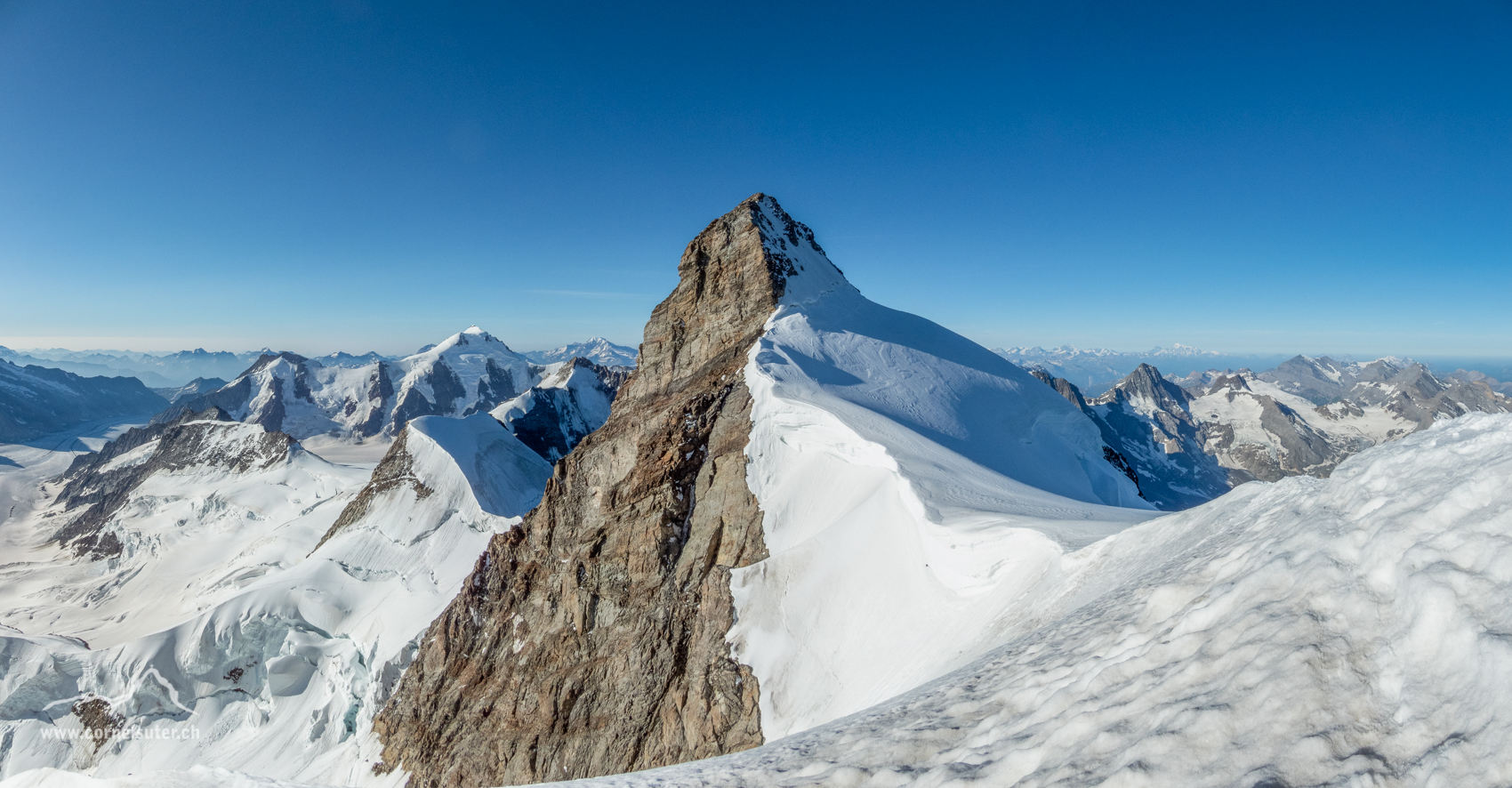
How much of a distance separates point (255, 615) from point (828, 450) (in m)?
43.1

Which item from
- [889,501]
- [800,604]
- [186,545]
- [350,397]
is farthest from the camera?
[350,397]

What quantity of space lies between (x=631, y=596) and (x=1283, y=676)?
21.4 m

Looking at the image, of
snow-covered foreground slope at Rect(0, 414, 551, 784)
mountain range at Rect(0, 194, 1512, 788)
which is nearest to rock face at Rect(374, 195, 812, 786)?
mountain range at Rect(0, 194, 1512, 788)

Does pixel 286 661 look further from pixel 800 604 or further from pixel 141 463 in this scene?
pixel 141 463

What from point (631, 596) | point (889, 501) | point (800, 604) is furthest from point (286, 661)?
point (889, 501)

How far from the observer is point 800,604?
17156mm

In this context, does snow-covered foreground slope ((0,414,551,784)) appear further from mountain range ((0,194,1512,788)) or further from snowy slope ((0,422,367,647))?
snowy slope ((0,422,367,647))

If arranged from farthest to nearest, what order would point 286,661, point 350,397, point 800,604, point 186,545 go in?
1. point 350,397
2. point 186,545
3. point 286,661
4. point 800,604

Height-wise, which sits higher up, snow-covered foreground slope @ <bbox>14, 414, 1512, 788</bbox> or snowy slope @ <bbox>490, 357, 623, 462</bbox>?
snow-covered foreground slope @ <bbox>14, 414, 1512, 788</bbox>

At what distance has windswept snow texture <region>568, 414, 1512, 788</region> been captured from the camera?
9.30 ft

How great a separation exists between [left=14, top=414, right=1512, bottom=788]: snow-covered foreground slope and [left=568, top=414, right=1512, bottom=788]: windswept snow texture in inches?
0.5

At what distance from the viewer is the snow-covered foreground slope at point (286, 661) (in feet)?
115

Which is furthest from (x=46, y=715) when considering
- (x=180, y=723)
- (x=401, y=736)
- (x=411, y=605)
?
(x=401, y=736)

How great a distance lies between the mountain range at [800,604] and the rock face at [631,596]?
0.14 m
